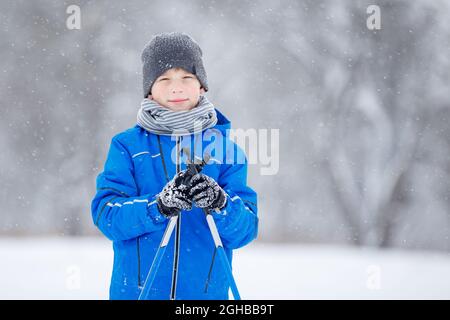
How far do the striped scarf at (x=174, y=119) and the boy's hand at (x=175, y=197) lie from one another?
24cm

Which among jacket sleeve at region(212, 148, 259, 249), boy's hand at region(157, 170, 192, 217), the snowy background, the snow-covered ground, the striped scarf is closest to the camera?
boy's hand at region(157, 170, 192, 217)

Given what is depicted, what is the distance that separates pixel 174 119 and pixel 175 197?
346mm

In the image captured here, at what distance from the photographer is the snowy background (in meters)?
9.90

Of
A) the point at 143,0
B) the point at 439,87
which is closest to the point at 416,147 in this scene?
the point at 439,87

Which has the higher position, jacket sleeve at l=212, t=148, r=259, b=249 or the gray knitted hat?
the gray knitted hat

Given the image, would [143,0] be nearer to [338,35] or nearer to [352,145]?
[338,35]

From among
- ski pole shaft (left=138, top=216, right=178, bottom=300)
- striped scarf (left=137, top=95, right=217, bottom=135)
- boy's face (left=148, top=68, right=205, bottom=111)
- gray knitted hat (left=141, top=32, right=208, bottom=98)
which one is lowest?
ski pole shaft (left=138, top=216, right=178, bottom=300)

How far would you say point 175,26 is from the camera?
33.6ft

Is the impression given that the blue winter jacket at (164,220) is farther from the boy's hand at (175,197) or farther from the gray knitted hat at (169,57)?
the gray knitted hat at (169,57)

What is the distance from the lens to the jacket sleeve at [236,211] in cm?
190

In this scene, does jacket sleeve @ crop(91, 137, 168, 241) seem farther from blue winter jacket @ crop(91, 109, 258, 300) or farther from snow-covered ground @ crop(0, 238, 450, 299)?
snow-covered ground @ crop(0, 238, 450, 299)

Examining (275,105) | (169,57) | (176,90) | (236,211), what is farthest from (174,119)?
(275,105)

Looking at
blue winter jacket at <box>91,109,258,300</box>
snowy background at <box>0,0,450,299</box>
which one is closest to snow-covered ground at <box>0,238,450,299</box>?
snowy background at <box>0,0,450,299</box>
